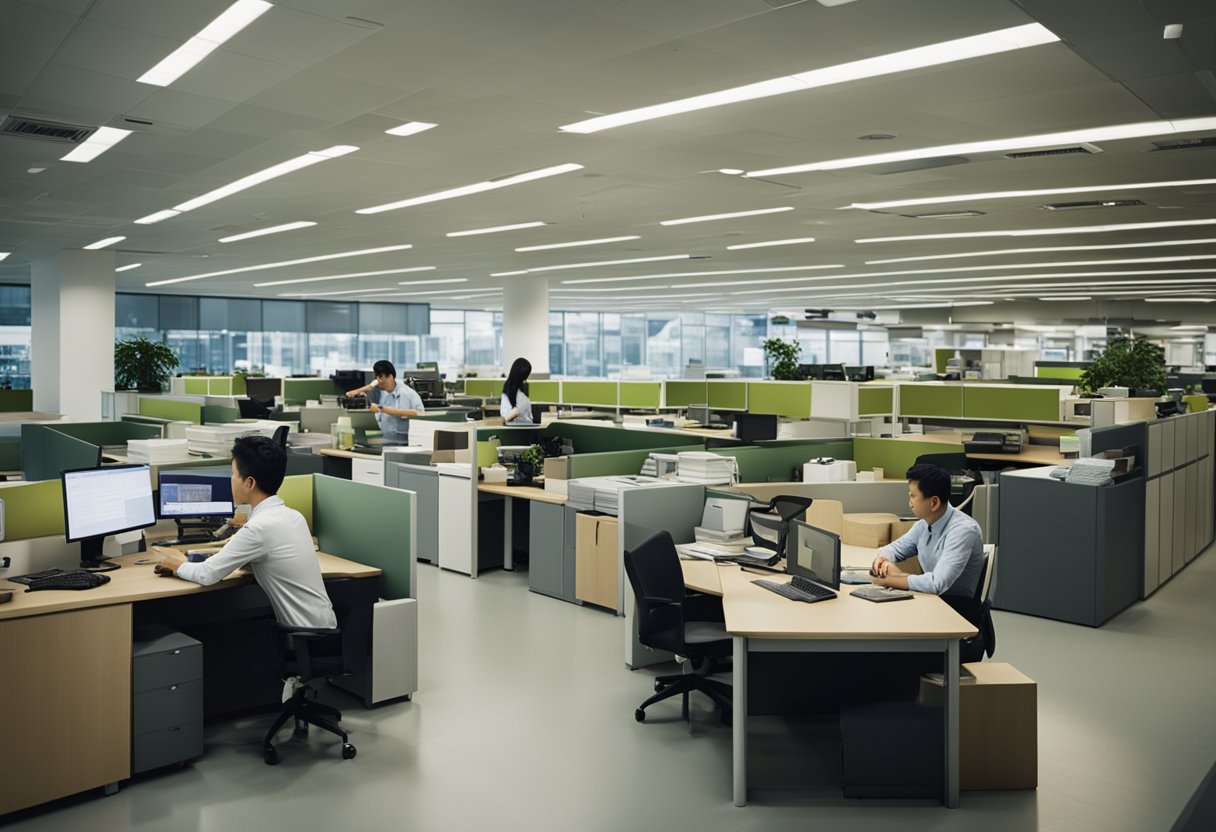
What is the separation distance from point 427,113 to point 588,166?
1.67m

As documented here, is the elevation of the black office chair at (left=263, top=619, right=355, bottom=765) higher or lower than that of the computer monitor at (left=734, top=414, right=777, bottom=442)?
lower

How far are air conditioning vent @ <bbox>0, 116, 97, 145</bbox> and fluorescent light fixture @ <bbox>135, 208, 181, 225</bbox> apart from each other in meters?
3.09

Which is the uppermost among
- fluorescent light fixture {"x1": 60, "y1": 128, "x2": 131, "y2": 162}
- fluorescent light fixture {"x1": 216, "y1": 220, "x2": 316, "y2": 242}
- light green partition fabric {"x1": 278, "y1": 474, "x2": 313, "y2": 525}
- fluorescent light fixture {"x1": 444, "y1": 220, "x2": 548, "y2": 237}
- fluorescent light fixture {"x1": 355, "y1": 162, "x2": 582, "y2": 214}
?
fluorescent light fixture {"x1": 216, "y1": 220, "x2": 316, "y2": 242}

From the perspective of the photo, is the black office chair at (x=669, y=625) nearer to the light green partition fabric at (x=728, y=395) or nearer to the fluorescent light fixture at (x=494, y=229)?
the fluorescent light fixture at (x=494, y=229)

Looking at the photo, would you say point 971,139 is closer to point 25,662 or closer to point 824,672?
point 824,672

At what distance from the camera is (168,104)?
16.9 feet

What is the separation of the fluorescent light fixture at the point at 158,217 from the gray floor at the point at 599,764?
5.77m

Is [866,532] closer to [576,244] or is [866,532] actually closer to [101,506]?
[101,506]

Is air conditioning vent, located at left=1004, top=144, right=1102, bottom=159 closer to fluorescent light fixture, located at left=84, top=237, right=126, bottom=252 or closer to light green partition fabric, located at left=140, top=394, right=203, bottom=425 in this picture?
light green partition fabric, located at left=140, top=394, right=203, bottom=425

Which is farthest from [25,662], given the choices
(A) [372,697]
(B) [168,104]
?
(B) [168,104]

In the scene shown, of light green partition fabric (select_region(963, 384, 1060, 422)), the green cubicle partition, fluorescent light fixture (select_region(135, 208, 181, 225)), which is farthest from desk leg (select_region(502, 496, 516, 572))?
the green cubicle partition

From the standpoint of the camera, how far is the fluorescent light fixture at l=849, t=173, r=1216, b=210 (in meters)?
6.93

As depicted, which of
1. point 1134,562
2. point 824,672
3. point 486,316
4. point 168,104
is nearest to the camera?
point 824,672

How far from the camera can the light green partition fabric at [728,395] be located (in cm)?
1131
